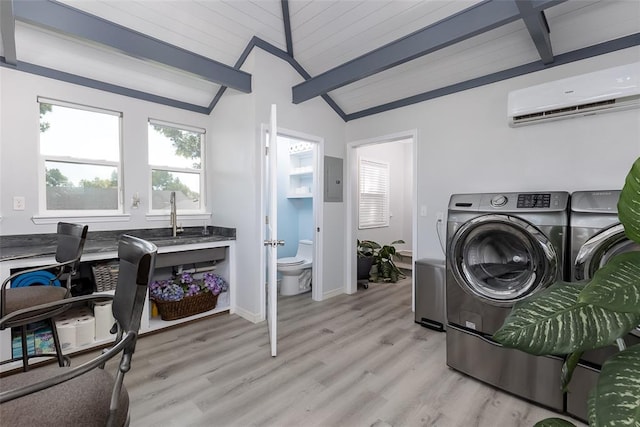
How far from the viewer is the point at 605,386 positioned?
1.83 ft

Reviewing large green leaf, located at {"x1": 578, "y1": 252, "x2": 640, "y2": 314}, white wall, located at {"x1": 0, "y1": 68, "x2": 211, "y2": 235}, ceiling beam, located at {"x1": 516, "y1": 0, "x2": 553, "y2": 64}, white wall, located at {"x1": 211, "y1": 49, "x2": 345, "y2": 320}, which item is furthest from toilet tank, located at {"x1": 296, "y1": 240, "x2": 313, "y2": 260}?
large green leaf, located at {"x1": 578, "y1": 252, "x2": 640, "y2": 314}

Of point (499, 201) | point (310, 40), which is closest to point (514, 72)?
point (499, 201)

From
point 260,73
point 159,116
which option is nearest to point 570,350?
point 260,73

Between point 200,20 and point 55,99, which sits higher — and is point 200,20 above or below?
above

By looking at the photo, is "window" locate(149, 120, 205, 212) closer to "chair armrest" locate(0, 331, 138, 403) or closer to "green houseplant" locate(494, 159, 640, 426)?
"chair armrest" locate(0, 331, 138, 403)

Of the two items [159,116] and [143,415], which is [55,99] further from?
[143,415]

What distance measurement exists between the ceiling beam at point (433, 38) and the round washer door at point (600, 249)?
127cm

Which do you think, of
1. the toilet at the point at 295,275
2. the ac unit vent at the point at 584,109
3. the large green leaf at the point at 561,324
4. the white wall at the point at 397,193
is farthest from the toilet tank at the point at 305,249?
the large green leaf at the point at 561,324

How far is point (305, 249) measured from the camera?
421 cm

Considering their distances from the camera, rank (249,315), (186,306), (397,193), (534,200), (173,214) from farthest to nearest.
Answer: (397,193), (173,214), (249,315), (186,306), (534,200)

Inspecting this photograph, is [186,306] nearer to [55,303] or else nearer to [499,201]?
[55,303]

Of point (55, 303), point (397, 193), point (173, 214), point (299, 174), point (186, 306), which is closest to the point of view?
point (55, 303)

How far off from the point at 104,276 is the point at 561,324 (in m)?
2.89

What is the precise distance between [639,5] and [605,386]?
8.54ft
